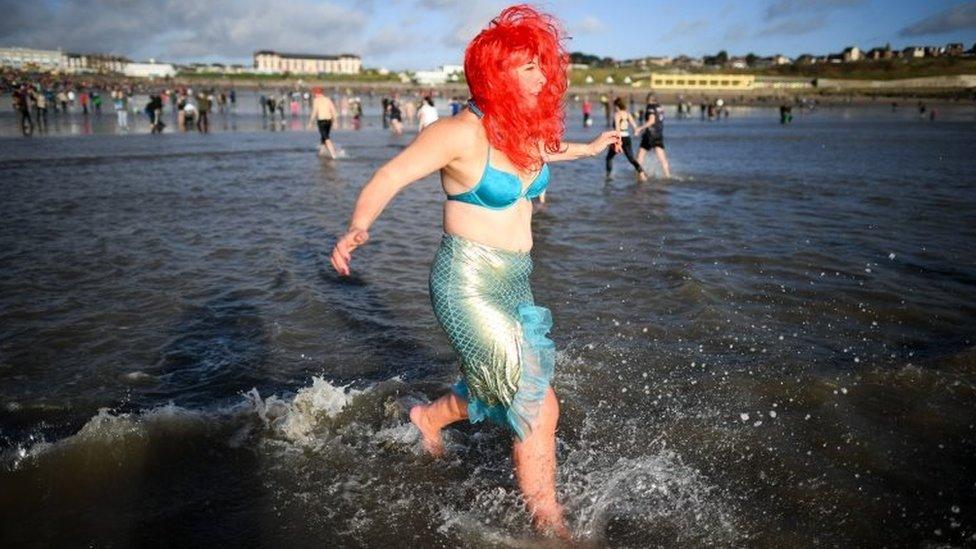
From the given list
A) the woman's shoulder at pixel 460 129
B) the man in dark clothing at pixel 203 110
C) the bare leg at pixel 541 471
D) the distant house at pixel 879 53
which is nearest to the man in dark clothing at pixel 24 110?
the man in dark clothing at pixel 203 110

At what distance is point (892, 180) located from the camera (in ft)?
46.1

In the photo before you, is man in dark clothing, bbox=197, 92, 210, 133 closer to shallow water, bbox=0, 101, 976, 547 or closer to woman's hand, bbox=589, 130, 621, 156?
shallow water, bbox=0, 101, 976, 547

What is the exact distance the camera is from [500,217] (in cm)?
261

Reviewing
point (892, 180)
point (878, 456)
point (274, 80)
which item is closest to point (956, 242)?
point (878, 456)

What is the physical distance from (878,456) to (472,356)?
2.39m

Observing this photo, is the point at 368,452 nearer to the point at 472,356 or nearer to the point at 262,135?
the point at 472,356

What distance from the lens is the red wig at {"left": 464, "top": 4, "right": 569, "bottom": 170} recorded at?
241 cm

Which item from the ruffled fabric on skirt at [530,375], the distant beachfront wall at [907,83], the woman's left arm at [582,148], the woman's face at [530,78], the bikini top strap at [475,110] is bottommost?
the ruffled fabric on skirt at [530,375]

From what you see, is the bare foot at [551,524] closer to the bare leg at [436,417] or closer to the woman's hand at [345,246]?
the bare leg at [436,417]

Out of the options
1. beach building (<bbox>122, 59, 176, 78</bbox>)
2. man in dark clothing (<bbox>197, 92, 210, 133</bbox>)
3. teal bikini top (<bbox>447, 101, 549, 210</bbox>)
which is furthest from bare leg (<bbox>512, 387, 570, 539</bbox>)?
beach building (<bbox>122, 59, 176, 78</bbox>)

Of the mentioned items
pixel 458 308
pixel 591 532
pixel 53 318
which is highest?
pixel 458 308

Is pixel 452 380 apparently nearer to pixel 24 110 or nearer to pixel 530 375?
pixel 530 375

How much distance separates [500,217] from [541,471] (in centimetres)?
118

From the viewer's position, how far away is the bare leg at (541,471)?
2605mm
